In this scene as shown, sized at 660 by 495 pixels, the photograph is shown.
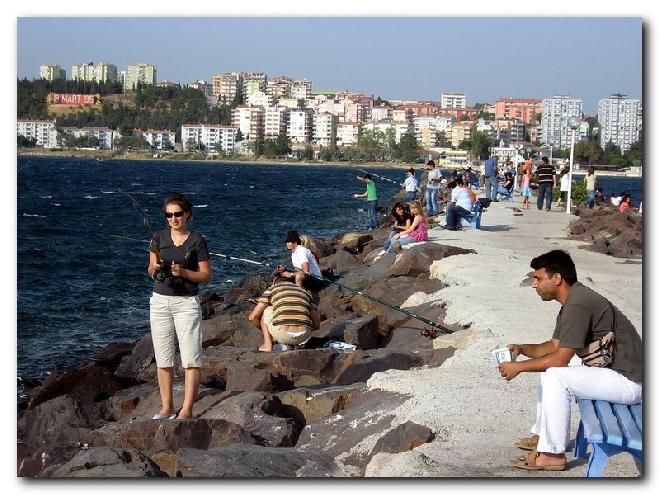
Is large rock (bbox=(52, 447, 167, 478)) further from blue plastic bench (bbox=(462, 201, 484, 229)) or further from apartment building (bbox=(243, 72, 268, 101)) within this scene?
apartment building (bbox=(243, 72, 268, 101))

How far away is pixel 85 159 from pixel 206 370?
118 metres

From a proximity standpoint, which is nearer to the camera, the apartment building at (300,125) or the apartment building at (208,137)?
the apartment building at (300,125)

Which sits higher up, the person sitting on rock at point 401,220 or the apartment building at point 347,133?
the apartment building at point 347,133

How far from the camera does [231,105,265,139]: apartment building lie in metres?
112

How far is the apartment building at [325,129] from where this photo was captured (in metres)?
115

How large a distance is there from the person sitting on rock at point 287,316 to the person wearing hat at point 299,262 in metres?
0.93

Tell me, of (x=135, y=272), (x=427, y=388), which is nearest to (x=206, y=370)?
(x=427, y=388)

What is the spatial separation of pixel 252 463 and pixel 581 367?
1.90 meters

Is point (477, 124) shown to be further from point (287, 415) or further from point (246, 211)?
point (287, 415)

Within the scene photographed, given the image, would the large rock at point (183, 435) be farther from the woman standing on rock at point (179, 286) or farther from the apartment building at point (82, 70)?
the apartment building at point (82, 70)

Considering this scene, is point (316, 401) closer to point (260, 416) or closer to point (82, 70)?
point (260, 416)

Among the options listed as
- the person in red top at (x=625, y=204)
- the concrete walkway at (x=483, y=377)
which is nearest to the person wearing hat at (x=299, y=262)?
the concrete walkway at (x=483, y=377)

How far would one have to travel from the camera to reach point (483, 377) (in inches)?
304

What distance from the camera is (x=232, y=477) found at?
6.04 metres
